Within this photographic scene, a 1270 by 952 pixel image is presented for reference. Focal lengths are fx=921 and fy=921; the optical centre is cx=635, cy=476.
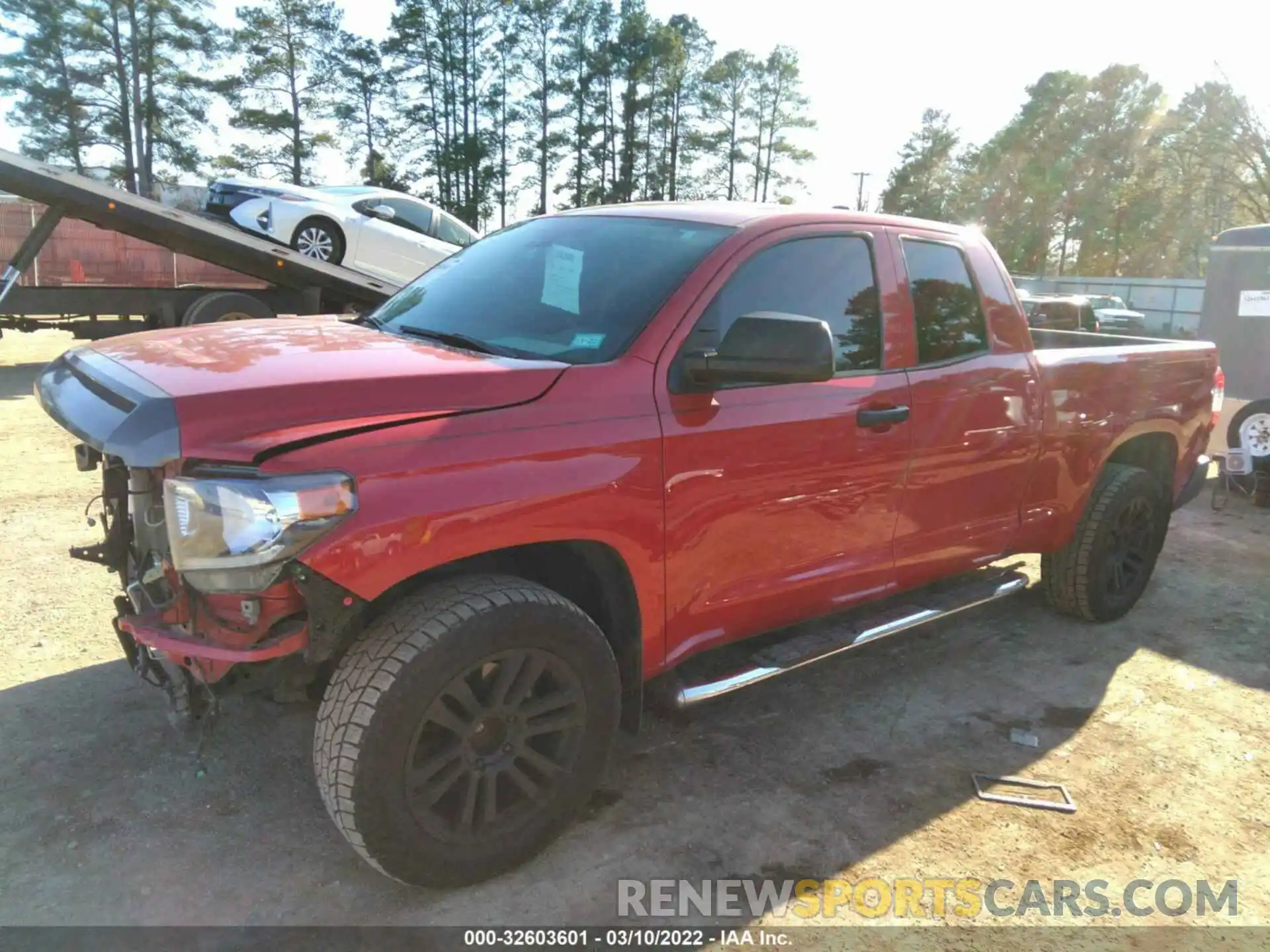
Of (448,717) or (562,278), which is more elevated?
(562,278)

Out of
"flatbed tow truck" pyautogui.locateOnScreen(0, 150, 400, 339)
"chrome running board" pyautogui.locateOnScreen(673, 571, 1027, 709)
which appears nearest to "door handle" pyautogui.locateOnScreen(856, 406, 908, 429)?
"chrome running board" pyautogui.locateOnScreen(673, 571, 1027, 709)

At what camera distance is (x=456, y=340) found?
3.08 metres

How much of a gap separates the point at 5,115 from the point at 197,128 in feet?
25.5

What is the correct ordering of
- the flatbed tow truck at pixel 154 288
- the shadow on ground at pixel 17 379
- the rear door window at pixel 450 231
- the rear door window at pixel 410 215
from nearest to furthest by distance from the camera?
1. the flatbed tow truck at pixel 154 288
2. the shadow on ground at pixel 17 379
3. the rear door window at pixel 410 215
4. the rear door window at pixel 450 231

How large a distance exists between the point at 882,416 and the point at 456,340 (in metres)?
1.54

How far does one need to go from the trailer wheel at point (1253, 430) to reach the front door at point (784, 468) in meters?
6.00

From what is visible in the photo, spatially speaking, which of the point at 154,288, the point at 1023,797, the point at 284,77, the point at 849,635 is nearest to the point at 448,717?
the point at 849,635

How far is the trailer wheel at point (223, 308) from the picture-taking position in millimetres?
9617

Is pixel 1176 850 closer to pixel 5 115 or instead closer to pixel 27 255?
pixel 27 255

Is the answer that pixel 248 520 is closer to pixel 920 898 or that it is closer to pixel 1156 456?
pixel 920 898

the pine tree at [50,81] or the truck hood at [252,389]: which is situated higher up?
the pine tree at [50,81]

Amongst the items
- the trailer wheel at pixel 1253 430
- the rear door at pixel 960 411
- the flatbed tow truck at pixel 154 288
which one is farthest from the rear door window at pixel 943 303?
the flatbed tow truck at pixel 154 288

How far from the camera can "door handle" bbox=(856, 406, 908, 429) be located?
3314 millimetres

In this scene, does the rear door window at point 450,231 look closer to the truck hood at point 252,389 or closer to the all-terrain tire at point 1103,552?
the all-terrain tire at point 1103,552
